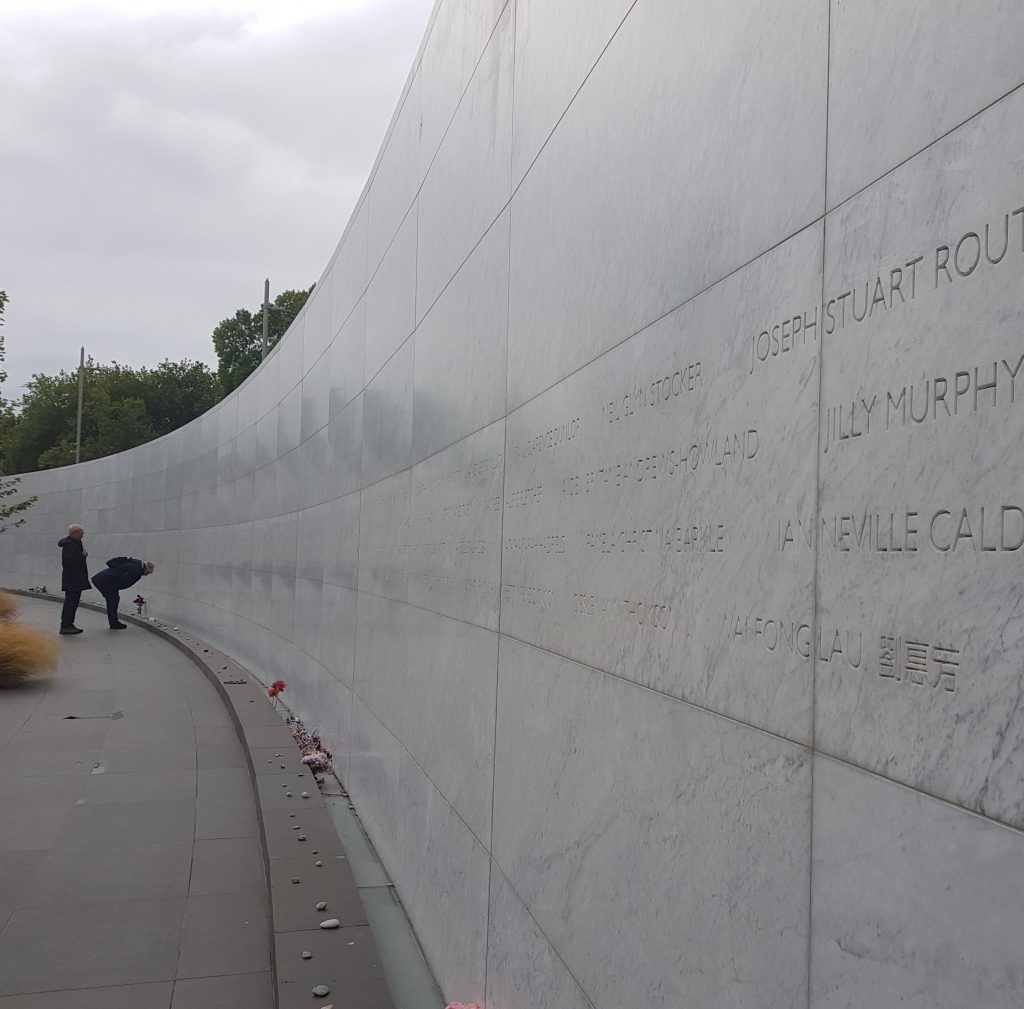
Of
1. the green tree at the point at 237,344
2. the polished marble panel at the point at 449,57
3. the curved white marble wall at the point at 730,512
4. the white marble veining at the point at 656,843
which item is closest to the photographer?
the curved white marble wall at the point at 730,512

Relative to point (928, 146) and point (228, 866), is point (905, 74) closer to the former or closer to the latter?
point (928, 146)

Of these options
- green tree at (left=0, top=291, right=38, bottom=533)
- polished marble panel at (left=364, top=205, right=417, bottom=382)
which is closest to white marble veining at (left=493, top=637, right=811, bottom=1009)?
polished marble panel at (left=364, top=205, right=417, bottom=382)

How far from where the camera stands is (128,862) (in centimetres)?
698

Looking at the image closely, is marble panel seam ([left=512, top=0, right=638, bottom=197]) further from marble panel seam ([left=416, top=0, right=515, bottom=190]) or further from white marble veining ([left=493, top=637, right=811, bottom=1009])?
white marble veining ([left=493, top=637, right=811, bottom=1009])

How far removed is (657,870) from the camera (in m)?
2.57

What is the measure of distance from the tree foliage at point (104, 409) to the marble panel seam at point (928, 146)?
66.7 metres

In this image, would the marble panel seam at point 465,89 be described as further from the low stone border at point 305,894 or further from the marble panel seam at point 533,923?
the low stone border at point 305,894

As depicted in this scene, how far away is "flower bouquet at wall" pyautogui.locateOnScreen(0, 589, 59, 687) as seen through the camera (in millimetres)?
13773

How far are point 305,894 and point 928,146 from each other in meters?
5.04

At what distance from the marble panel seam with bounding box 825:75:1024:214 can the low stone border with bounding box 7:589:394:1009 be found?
147 inches

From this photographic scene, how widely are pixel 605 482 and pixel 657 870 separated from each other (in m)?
1.04

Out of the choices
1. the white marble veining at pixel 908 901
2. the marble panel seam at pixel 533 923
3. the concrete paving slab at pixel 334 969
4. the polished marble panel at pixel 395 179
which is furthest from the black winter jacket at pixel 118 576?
the white marble veining at pixel 908 901

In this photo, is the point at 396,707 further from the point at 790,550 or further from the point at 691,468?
the point at 790,550

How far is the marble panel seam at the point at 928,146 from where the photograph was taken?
1502 millimetres
